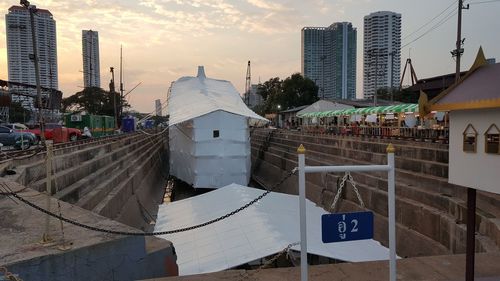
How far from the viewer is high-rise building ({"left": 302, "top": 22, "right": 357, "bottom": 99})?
346 ft

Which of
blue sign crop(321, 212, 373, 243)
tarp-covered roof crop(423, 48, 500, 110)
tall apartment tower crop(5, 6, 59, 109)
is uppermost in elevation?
tall apartment tower crop(5, 6, 59, 109)

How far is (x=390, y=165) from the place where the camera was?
408cm

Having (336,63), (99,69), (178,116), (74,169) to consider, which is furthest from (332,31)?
(74,169)

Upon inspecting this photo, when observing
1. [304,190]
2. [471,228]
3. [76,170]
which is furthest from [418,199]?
[76,170]

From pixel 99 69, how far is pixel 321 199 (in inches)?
3309

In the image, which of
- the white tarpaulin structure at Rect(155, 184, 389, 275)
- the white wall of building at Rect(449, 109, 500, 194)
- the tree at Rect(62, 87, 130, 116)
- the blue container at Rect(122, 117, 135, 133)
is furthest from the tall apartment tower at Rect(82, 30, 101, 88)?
the white wall of building at Rect(449, 109, 500, 194)

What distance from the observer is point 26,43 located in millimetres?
49625

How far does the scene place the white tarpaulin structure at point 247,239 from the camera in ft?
22.7

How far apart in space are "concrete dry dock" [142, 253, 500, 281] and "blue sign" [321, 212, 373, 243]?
124cm

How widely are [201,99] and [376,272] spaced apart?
20.2m

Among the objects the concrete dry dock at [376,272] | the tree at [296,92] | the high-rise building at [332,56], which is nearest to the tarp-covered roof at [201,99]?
the concrete dry dock at [376,272]

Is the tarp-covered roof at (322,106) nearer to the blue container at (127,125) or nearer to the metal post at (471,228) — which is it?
the blue container at (127,125)

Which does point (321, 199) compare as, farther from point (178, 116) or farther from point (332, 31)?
point (332, 31)

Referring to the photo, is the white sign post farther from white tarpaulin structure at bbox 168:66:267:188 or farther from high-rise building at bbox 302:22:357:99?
high-rise building at bbox 302:22:357:99
